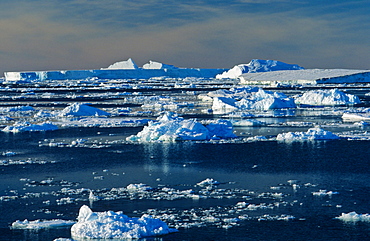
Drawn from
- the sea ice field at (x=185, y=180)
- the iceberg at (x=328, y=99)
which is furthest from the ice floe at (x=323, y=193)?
the iceberg at (x=328, y=99)

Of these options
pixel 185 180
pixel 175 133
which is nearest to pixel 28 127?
pixel 175 133

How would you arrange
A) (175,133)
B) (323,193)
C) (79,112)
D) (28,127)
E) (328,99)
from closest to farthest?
(323,193)
(175,133)
(28,127)
(79,112)
(328,99)

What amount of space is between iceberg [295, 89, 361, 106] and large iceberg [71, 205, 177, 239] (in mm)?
25831

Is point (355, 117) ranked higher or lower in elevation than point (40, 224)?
higher

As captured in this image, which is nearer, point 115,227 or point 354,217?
point 115,227

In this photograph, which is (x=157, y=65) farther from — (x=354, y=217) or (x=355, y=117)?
(x=354, y=217)

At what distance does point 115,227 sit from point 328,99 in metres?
26.6

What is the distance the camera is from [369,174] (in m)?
12.2

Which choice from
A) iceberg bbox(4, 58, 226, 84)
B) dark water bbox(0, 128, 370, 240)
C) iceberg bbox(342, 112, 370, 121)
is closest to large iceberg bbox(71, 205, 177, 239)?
dark water bbox(0, 128, 370, 240)

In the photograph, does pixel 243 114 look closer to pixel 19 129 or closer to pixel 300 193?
pixel 19 129

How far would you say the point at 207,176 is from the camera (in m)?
12.1

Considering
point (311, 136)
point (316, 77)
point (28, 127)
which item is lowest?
point (311, 136)

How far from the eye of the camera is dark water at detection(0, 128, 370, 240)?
8.27 meters

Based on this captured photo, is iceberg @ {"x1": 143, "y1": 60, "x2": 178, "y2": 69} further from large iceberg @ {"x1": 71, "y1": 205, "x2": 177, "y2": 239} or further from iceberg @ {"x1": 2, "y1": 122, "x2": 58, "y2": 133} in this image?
large iceberg @ {"x1": 71, "y1": 205, "x2": 177, "y2": 239}
